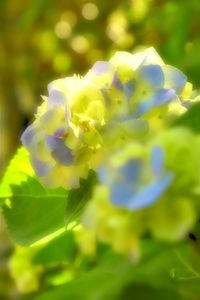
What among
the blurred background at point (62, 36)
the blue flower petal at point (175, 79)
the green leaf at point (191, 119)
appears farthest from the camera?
the blurred background at point (62, 36)

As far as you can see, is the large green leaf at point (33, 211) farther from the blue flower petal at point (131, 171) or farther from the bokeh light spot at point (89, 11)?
the bokeh light spot at point (89, 11)

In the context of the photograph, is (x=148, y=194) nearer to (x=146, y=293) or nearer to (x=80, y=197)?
(x=146, y=293)

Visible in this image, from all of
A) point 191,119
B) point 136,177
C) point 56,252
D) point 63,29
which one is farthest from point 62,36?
point 136,177

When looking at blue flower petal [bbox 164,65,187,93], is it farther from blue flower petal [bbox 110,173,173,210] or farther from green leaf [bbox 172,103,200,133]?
blue flower petal [bbox 110,173,173,210]

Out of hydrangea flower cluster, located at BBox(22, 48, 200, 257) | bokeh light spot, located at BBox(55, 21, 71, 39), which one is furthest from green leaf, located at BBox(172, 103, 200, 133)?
bokeh light spot, located at BBox(55, 21, 71, 39)

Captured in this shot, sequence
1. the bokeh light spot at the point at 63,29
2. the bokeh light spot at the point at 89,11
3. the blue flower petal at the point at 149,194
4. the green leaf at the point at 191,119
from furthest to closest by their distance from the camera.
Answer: the bokeh light spot at the point at 63,29, the bokeh light spot at the point at 89,11, the green leaf at the point at 191,119, the blue flower petal at the point at 149,194

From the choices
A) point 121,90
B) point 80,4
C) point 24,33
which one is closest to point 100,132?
point 121,90

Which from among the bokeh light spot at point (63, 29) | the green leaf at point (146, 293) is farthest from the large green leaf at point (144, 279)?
the bokeh light spot at point (63, 29)
